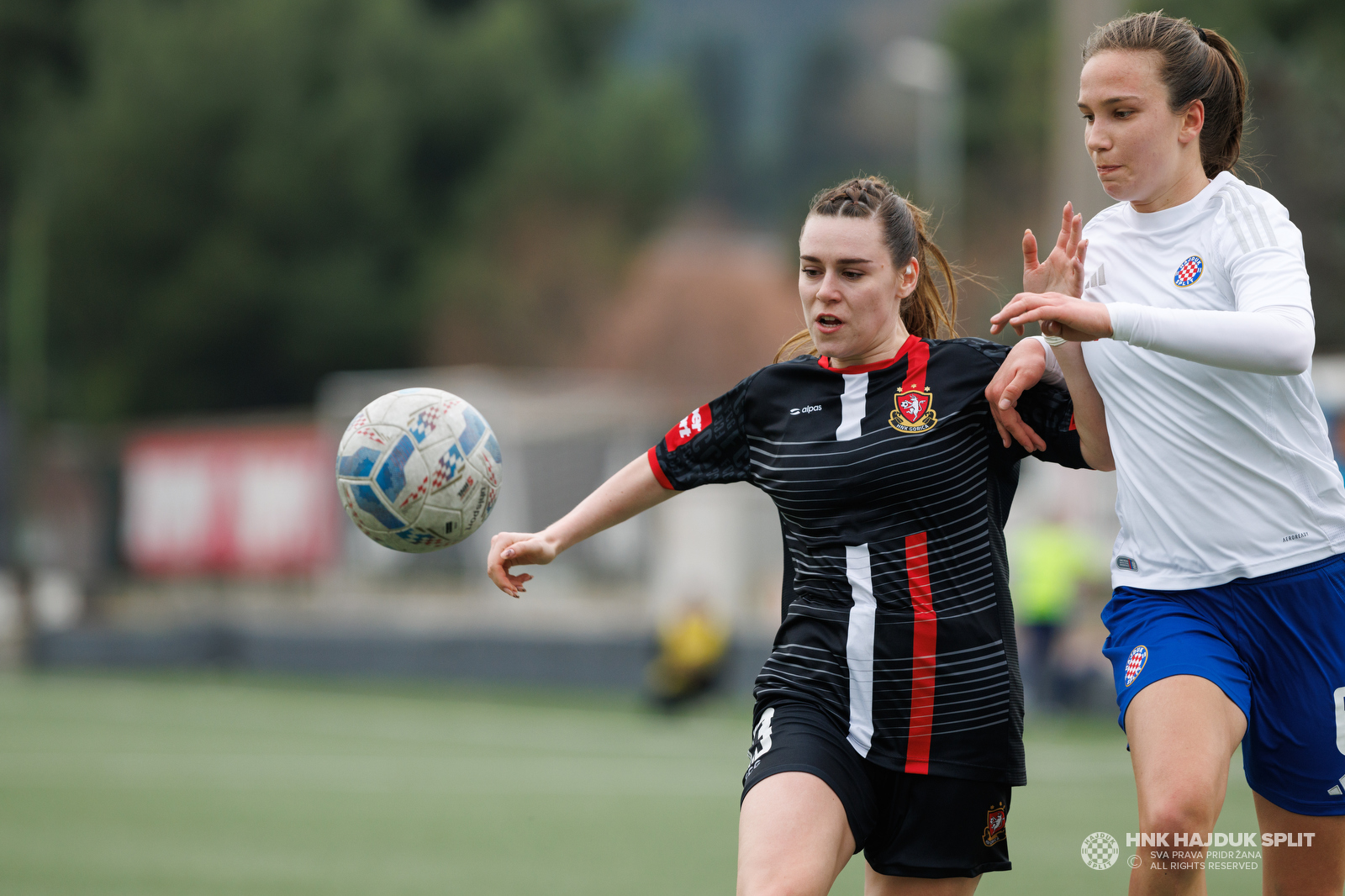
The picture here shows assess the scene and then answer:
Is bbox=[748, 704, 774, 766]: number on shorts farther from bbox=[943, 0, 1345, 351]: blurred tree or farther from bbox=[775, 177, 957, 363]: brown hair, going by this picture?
bbox=[943, 0, 1345, 351]: blurred tree

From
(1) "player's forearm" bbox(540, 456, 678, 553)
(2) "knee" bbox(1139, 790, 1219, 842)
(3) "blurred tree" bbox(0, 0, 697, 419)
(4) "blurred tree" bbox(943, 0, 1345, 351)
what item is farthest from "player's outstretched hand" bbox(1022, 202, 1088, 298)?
(3) "blurred tree" bbox(0, 0, 697, 419)

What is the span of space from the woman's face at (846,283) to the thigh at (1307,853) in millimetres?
1566

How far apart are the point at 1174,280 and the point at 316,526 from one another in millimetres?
23452

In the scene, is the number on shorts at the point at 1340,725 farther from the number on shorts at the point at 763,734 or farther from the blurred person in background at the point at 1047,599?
the blurred person in background at the point at 1047,599

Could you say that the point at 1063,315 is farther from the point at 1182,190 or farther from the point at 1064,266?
the point at 1182,190

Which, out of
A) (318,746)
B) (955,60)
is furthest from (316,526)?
(955,60)

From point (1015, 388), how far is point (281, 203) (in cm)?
3701

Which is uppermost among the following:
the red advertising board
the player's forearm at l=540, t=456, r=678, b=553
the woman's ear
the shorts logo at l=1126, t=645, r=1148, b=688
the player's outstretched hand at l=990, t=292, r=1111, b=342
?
the red advertising board

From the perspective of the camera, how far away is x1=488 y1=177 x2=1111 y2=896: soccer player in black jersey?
393 cm

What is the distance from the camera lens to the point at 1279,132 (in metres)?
25.3

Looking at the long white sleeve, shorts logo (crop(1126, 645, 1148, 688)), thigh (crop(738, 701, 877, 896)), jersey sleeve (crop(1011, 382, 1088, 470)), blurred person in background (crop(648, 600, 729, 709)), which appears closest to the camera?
the long white sleeve

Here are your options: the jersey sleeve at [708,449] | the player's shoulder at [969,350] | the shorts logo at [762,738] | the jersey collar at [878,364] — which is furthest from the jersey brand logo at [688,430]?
the shorts logo at [762,738]

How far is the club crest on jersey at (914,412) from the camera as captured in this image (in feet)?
13.2

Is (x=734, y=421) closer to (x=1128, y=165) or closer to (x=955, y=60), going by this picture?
(x=1128, y=165)
